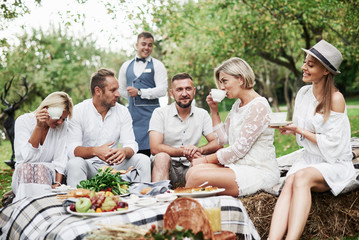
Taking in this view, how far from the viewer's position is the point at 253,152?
4.00 metres

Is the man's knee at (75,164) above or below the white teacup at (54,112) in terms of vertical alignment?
below

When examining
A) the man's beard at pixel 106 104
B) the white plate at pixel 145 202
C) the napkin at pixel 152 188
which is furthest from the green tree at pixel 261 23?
the white plate at pixel 145 202

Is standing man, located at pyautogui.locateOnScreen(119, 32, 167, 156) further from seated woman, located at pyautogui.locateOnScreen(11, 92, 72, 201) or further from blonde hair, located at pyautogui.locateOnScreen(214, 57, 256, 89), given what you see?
blonde hair, located at pyautogui.locateOnScreen(214, 57, 256, 89)

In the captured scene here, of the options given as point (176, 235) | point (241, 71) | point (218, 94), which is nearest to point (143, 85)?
point (218, 94)

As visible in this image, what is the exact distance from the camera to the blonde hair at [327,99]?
383 cm

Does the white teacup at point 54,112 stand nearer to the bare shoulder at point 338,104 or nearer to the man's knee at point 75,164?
the man's knee at point 75,164

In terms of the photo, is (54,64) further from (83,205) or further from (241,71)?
(83,205)

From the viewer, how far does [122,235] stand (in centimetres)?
250

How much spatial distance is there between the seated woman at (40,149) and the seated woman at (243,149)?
1.63m

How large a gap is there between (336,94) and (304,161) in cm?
75

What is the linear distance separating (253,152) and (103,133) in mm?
2037

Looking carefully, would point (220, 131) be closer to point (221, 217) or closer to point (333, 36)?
point (221, 217)

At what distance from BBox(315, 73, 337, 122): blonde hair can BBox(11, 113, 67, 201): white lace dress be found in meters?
2.90

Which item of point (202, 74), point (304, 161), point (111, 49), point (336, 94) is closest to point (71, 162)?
point (304, 161)
